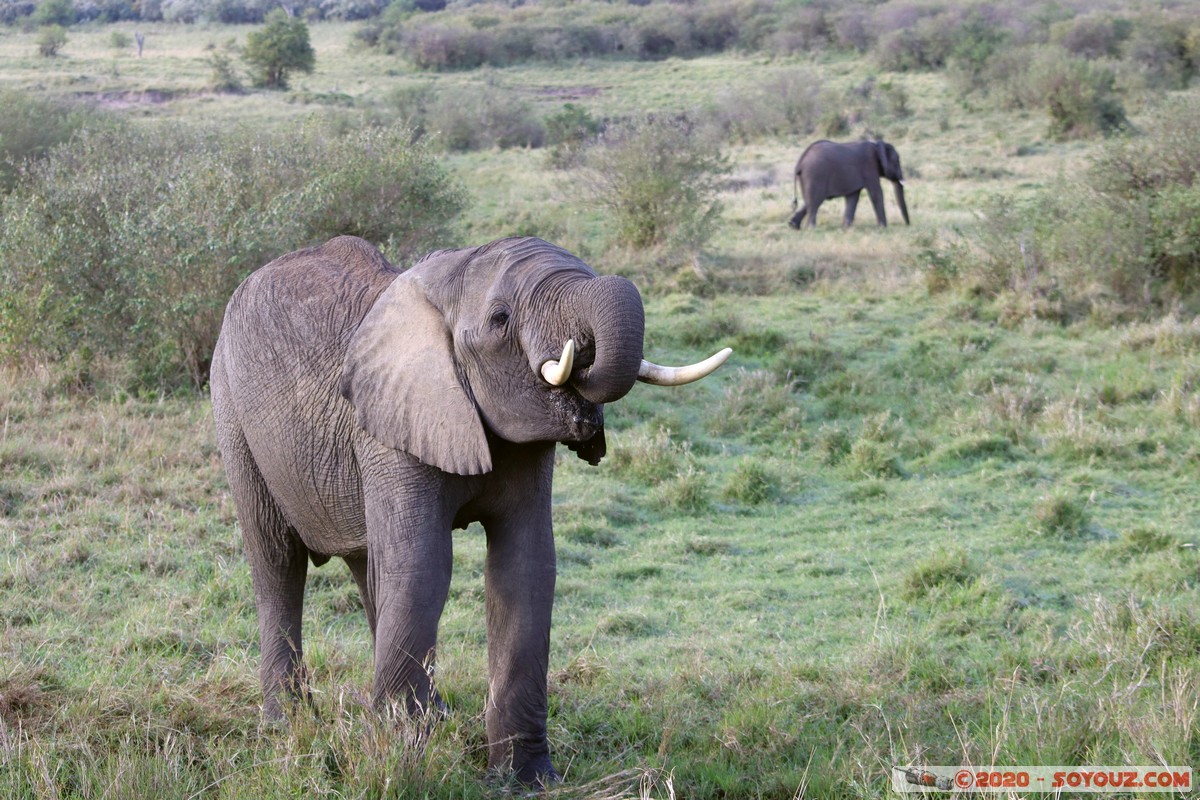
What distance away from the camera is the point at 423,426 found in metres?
3.76

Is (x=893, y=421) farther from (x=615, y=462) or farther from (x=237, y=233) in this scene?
(x=237, y=233)

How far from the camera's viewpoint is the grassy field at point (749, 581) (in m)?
4.09

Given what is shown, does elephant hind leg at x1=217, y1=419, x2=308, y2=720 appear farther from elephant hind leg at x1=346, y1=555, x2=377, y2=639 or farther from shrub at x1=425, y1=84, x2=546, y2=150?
shrub at x1=425, y1=84, x2=546, y2=150

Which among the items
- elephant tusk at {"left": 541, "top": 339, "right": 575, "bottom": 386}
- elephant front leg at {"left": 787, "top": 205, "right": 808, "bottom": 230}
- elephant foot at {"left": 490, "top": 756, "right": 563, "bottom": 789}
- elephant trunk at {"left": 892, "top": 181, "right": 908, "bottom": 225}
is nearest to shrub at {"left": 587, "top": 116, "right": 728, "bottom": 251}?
elephant front leg at {"left": 787, "top": 205, "right": 808, "bottom": 230}

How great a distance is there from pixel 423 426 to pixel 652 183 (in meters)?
12.2

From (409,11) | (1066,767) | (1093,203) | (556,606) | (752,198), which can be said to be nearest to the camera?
(1066,767)

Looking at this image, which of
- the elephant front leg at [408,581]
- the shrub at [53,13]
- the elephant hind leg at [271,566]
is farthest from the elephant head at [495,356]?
the shrub at [53,13]

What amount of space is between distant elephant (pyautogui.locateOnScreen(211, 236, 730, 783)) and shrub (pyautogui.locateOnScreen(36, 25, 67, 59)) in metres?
45.2

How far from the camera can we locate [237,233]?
401 inches

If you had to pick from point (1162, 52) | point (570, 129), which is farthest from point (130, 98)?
point (1162, 52)

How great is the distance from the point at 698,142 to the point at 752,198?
504 cm

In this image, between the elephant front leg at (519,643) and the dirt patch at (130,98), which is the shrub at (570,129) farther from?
the elephant front leg at (519,643)

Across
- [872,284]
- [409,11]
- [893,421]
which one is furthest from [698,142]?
[409,11]

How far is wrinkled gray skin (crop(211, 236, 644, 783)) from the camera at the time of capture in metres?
3.59
